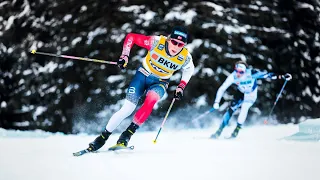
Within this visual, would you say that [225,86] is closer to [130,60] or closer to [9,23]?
[130,60]

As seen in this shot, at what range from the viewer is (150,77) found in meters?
1.72

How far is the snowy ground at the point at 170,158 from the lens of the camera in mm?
Result: 1589

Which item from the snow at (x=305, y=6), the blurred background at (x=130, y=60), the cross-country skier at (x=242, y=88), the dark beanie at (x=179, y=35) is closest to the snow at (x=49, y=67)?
the blurred background at (x=130, y=60)

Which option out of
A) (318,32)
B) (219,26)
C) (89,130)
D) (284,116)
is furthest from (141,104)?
(318,32)

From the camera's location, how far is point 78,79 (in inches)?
78.4

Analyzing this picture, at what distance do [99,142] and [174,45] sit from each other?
22.0 inches

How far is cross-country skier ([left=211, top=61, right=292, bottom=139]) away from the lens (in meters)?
1.96

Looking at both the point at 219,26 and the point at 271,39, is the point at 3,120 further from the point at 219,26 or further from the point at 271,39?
the point at 271,39

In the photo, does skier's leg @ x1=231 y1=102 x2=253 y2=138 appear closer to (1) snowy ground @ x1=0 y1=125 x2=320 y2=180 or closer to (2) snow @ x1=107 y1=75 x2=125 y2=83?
(1) snowy ground @ x1=0 y1=125 x2=320 y2=180

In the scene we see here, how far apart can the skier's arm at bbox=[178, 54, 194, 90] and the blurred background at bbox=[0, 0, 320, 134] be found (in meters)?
0.17

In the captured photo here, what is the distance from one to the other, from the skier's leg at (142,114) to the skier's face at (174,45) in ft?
0.57

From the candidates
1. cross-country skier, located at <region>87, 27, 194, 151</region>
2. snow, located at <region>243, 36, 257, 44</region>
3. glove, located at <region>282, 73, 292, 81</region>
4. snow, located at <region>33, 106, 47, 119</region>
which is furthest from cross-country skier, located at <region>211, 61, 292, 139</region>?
snow, located at <region>33, 106, 47, 119</region>

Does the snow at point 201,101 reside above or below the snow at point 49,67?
below

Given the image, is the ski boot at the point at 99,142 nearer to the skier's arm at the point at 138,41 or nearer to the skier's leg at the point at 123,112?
the skier's leg at the point at 123,112
